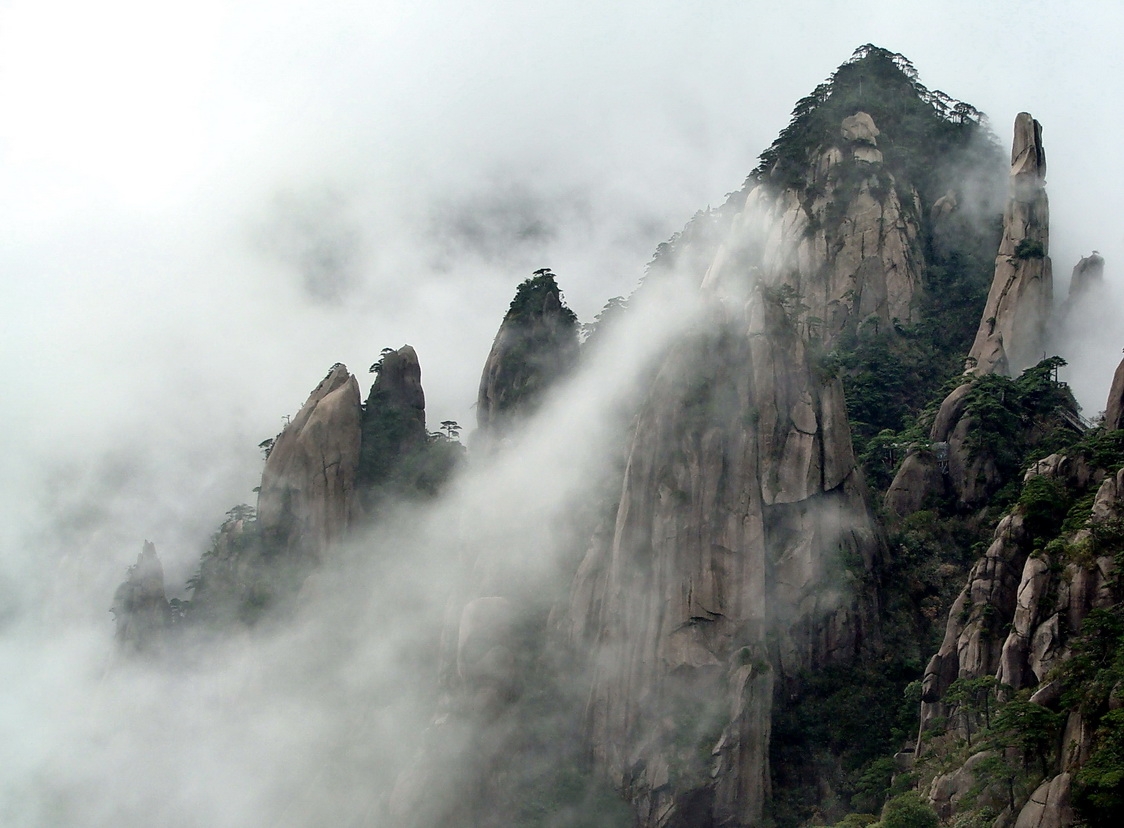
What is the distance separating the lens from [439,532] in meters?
75.6

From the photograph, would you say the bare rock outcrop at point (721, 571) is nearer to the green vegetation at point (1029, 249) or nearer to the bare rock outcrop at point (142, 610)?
the green vegetation at point (1029, 249)

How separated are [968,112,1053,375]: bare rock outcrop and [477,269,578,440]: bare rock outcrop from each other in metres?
21.1

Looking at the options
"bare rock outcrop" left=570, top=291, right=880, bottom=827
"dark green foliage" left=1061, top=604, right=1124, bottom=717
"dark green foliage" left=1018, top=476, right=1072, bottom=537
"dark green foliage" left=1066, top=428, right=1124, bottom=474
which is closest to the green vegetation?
"bare rock outcrop" left=570, top=291, right=880, bottom=827

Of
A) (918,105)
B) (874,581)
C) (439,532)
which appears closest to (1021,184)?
(918,105)

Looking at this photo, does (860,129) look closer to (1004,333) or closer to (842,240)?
(842,240)

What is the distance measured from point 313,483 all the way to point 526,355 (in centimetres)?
1279

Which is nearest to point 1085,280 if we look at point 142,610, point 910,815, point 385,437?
point 385,437

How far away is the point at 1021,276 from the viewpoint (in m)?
80.6

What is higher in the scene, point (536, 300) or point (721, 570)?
point (536, 300)

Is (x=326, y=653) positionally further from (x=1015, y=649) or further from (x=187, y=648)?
(x=1015, y=649)

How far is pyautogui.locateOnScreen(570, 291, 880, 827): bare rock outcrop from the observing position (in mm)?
58188

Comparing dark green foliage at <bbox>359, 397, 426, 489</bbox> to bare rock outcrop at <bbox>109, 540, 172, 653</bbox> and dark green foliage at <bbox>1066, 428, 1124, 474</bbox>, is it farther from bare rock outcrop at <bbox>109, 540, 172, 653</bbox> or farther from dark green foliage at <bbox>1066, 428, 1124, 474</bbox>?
dark green foliage at <bbox>1066, 428, 1124, 474</bbox>

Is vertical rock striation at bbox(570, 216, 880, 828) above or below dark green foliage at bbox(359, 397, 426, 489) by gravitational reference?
below

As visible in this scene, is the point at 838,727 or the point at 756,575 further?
the point at 756,575
